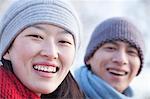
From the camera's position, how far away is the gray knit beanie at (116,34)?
265cm

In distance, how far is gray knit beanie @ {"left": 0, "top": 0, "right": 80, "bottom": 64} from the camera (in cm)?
183

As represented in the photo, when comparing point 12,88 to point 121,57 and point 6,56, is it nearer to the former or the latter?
point 6,56

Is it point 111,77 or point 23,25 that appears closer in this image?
point 23,25

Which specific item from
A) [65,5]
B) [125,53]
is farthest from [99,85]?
[65,5]

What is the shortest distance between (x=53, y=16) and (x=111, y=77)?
978 mm

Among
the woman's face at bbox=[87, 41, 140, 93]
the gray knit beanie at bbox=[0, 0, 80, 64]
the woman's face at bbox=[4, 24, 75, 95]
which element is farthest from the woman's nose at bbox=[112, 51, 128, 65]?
the woman's face at bbox=[4, 24, 75, 95]

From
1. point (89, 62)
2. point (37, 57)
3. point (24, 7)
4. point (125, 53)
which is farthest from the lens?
point (89, 62)

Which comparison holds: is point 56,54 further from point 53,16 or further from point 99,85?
point 99,85

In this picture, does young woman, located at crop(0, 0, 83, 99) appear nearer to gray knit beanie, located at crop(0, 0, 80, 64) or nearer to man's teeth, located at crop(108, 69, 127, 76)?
gray knit beanie, located at crop(0, 0, 80, 64)

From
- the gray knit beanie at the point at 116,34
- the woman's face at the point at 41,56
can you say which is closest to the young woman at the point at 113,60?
the gray knit beanie at the point at 116,34

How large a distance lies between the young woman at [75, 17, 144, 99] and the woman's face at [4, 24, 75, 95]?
2.77 ft

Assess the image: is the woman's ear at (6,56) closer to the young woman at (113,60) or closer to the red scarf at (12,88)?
the red scarf at (12,88)

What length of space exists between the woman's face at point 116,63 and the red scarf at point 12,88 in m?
0.88

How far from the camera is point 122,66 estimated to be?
263 centimetres
